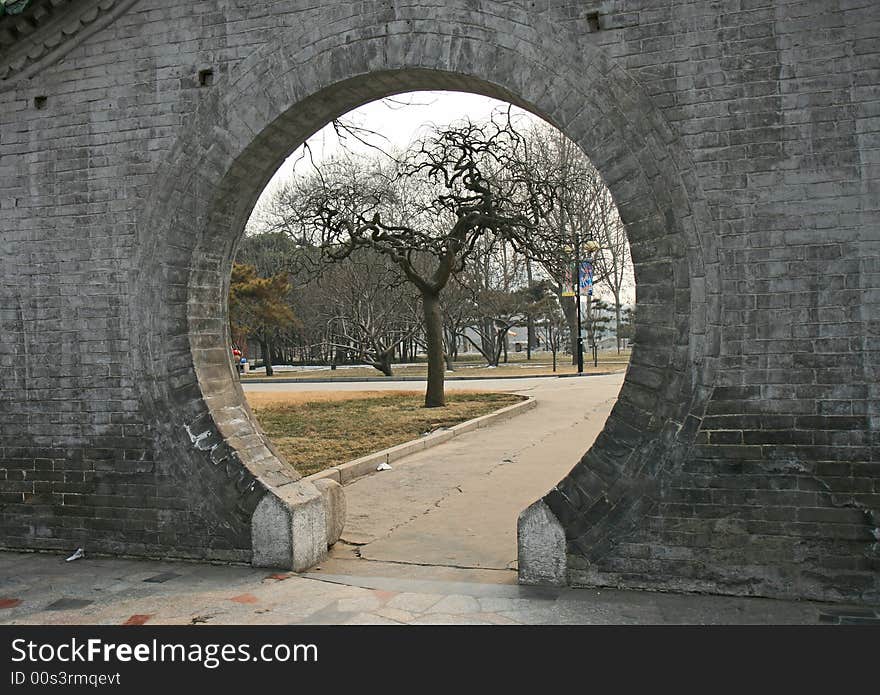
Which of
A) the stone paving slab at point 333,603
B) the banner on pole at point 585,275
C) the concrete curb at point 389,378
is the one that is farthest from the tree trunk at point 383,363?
the stone paving slab at point 333,603

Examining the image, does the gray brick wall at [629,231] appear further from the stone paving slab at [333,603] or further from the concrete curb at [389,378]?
the concrete curb at [389,378]

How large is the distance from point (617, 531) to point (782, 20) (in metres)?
3.42

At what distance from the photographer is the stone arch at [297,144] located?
5.46 metres

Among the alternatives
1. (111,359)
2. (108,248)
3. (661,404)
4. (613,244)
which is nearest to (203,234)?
(108,248)

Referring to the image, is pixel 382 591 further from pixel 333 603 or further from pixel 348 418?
pixel 348 418

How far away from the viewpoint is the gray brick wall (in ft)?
17.0

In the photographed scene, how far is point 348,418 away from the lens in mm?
16672

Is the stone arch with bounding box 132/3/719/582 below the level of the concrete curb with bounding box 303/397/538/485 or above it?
above

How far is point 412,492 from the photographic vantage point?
9.79m

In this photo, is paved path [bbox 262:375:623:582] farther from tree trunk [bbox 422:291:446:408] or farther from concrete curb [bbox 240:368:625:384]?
concrete curb [bbox 240:368:625:384]

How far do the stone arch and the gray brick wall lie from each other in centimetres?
2

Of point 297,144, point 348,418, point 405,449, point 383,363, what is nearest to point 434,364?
point 348,418

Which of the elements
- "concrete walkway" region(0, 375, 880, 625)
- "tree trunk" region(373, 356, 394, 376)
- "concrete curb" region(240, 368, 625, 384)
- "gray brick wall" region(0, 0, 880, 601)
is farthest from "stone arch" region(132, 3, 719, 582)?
"tree trunk" region(373, 356, 394, 376)

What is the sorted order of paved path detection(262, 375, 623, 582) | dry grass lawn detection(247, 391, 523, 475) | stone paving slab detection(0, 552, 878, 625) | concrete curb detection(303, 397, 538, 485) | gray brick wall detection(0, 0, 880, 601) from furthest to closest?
dry grass lawn detection(247, 391, 523, 475) → concrete curb detection(303, 397, 538, 485) → paved path detection(262, 375, 623, 582) → gray brick wall detection(0, 0, 880, 601) → stone paving slab detection(0, 552, 878, 625)
